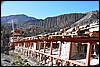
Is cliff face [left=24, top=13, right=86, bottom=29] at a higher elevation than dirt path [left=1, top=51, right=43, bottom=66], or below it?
higher

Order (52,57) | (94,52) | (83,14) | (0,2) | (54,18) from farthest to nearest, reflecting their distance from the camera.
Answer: (54,18)
(83,14)
(52,57)
(94,52)
(0,2)

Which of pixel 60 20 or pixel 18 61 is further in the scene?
pixel 60 20

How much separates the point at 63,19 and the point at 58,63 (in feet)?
251

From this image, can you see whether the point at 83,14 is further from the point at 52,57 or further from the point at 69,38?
the point at 69,38

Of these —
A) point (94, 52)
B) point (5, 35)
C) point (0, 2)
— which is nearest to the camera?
point (0, 2)

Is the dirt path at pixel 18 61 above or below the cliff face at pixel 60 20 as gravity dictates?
below

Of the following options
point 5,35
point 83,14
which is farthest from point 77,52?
point 83,14

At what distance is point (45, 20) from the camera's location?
101 m

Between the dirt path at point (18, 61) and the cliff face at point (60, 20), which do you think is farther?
the cliff face at point (60, 20)

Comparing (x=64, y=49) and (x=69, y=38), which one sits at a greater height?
(x=69, y=38)

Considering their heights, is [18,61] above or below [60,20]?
below

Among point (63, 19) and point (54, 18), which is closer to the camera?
point (63, 19)

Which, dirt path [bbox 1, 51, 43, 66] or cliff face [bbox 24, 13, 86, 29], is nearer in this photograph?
dirt path [bbox 1, 51, 43, 66]

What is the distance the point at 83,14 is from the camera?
9200 centimetres
